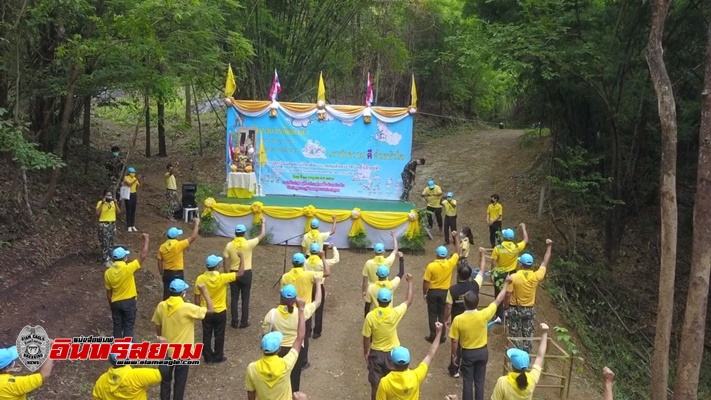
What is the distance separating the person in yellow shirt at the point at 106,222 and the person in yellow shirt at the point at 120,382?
5.75m

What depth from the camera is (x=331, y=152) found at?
14.9 metres

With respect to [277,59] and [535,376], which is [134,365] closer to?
[535,376]

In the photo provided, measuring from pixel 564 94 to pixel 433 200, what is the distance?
5.70 metres

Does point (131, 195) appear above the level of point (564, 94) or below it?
below

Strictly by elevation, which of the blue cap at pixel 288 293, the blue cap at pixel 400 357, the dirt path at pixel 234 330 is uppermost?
the blue cap at pixel 288 293

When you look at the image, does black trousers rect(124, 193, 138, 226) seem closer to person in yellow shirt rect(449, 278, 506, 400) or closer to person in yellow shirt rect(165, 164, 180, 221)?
person in yellow shirt rect(165, 164, 180, 221)

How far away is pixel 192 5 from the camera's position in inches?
342

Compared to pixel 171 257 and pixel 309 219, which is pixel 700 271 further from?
Result: pixel 309 219

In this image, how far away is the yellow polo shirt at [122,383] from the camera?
12.9 ft

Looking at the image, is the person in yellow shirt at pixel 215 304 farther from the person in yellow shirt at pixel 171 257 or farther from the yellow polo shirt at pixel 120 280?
the person in yellow shirt at pixel 171 257

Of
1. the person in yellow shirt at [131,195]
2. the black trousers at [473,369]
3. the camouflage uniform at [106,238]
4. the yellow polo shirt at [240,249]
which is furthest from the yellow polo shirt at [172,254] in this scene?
the person in yellow shirt at [131,195]

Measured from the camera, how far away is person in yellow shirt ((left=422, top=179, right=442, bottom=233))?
12.9m

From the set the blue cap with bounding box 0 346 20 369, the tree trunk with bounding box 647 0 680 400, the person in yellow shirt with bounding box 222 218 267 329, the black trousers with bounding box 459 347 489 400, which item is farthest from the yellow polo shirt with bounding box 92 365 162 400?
the tree trunk with bounding box 647 0 680 400

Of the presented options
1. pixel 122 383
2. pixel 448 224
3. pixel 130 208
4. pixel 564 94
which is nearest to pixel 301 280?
pixel 122 383
